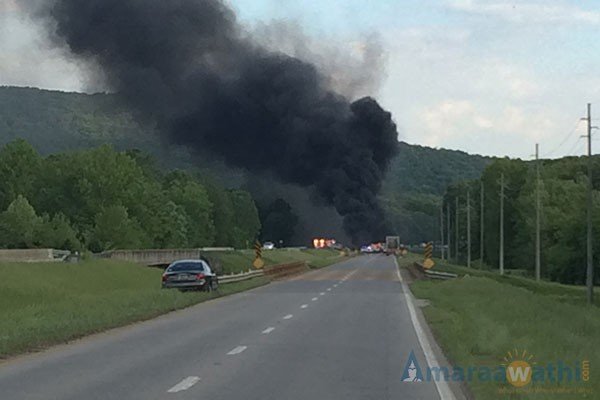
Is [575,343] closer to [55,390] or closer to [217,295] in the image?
[55,390]

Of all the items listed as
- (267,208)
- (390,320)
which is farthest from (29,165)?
(390,320)

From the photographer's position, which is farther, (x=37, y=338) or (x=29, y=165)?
(x=29, y=165)

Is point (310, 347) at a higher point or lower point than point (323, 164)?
lower

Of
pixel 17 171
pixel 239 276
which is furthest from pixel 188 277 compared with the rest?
pixel 17 171

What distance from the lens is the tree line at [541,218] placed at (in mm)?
105000

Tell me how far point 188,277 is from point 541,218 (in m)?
77.6

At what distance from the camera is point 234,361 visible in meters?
18.3

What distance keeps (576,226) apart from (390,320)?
7812 cm

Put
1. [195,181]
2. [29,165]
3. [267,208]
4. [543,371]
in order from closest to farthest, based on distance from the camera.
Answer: [543,371], [29,165], [195,181], [267,208]

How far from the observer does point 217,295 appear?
44.8 meters

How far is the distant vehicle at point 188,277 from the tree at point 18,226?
53062 millimetres

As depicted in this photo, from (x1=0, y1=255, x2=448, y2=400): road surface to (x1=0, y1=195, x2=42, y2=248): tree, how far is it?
66480 mm

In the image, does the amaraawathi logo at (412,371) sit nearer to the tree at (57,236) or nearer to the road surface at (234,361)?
the road surface at (234,361)

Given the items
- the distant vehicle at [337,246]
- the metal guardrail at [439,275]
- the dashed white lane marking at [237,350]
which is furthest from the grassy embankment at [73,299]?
the distant vehicle at [337,246]
